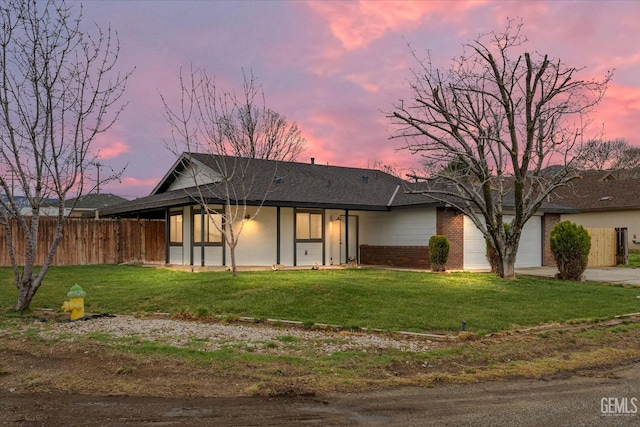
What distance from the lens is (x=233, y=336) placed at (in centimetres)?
823

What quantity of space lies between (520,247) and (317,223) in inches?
344

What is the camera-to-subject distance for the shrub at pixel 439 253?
61.7ft

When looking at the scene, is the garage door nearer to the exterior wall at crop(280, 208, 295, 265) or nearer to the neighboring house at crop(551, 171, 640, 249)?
the exterior wall at crop(280, 208, 295, 265)

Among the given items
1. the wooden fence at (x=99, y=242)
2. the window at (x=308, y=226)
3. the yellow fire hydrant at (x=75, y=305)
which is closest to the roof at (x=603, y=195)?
the window at (x=308, y=226)

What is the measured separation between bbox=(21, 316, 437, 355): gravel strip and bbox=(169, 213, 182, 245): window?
1131 centimetres

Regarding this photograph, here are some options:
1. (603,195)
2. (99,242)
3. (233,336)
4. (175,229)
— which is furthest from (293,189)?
(603,195)

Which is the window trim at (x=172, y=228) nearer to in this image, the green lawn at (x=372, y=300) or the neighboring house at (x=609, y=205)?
the green lawn at (x=372, y=300)

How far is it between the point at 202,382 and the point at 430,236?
15.5 metres

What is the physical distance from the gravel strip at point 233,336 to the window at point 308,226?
1157 centimetres

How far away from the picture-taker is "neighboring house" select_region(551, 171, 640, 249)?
31.0m

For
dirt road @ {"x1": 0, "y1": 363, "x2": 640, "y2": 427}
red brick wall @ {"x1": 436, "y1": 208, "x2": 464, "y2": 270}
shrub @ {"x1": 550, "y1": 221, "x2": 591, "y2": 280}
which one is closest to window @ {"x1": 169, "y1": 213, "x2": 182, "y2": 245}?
red brick wall @ {"x1": 436, "y1": 208, "x2": 464, "y2": 270}

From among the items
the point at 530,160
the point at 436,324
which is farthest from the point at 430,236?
the point at 436,324

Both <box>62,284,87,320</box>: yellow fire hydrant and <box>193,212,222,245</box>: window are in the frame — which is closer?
<box>62,284,87,320</box>: yellow fire hydrant

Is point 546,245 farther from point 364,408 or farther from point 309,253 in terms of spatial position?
point 364,408
